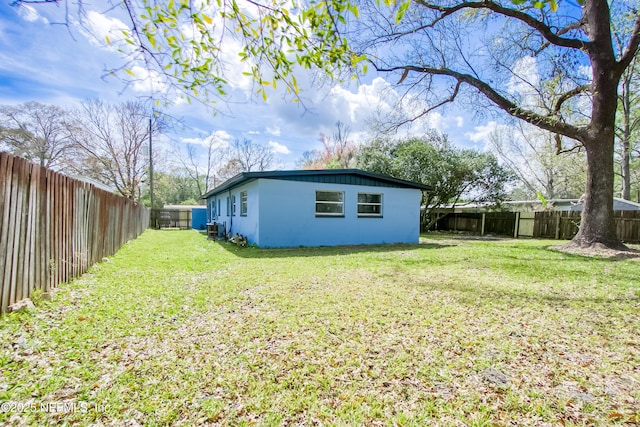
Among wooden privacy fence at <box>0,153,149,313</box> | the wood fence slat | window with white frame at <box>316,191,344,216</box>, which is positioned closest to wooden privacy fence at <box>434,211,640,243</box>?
window with white frame at <box>316,191,344,216</box>

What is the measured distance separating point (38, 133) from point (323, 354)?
2999 centimetres

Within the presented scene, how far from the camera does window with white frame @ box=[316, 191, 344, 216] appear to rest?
34.3 feet

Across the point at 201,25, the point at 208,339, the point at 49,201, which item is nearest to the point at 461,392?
the point at 208,339

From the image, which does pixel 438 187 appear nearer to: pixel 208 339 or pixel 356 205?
pixel 356 205

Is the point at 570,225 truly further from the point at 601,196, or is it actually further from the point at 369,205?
the point at 369,205

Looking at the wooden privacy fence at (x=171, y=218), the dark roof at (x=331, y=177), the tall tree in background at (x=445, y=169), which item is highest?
the tall tree in background at (x=445, y=169)

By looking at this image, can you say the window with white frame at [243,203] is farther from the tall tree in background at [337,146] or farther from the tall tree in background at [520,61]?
the tall tree in background at [337,146]

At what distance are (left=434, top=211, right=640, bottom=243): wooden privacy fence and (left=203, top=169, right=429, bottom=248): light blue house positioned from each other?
311 inches

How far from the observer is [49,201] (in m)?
3.91

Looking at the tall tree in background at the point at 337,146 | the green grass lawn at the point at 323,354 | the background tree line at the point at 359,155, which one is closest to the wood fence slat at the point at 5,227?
the green grass lawn at the point at 323,354

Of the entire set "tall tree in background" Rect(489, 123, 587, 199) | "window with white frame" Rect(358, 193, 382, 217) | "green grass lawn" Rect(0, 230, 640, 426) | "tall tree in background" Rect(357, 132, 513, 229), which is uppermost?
"tall tree in background" Rect(489, 123, 587, 199)

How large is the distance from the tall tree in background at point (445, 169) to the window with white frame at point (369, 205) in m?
6.20

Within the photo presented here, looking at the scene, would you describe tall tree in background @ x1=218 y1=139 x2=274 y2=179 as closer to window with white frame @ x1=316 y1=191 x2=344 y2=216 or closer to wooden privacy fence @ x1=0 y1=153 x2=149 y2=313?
window with white frame @ x1=316 y1=191 x2=344 y2=216

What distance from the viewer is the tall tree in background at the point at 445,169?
55.9 ft
